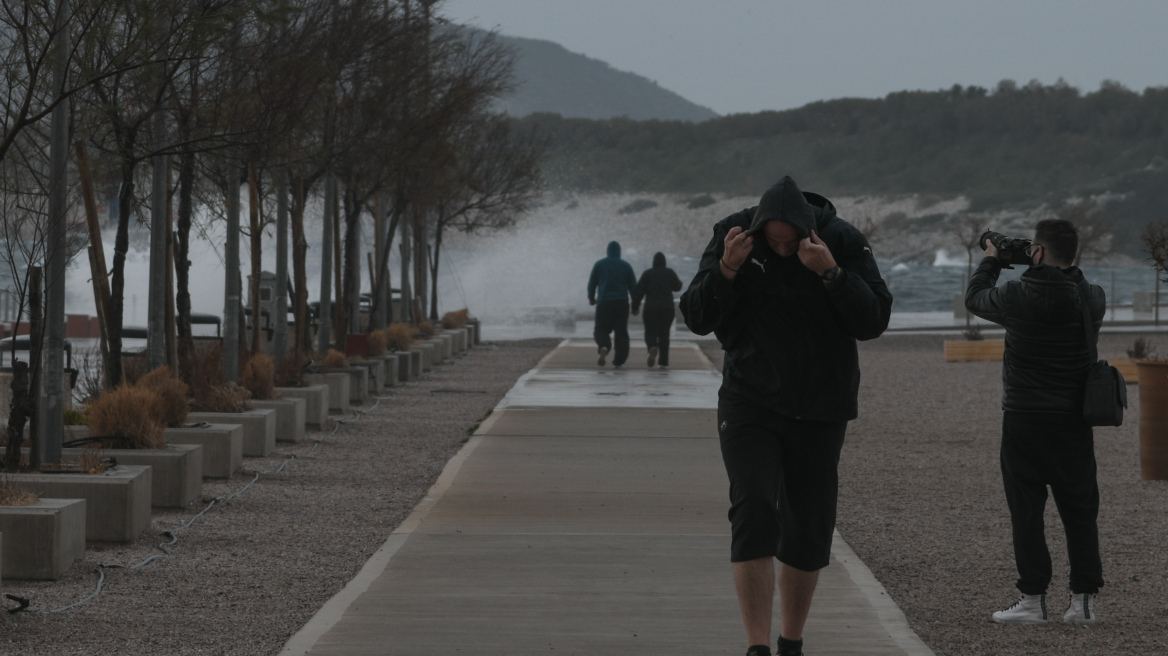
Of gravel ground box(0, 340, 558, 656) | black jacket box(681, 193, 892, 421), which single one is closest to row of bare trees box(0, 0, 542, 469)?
gravel ground box(0, 340, 558, 656)

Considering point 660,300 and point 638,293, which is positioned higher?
point 638,293

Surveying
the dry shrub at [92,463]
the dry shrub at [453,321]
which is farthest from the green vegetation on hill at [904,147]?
the dry shrub at [92,463]

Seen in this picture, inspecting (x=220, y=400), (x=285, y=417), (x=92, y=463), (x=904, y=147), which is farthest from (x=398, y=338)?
(x=904, y=147)

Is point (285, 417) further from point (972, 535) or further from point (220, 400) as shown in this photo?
point (972, 535)

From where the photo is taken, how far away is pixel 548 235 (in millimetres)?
152625

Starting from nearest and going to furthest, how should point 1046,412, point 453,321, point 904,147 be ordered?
1. point 1046,412
2. point 453,321
3. point 904,147

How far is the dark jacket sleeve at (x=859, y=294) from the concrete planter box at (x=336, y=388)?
11.2 metres

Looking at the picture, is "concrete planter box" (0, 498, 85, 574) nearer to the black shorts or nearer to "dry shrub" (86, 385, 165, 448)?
"dry shrub" (86, 385, 165, 448)

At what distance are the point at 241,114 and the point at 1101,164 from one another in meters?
146

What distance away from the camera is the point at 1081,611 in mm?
6305

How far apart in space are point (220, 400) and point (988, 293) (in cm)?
726

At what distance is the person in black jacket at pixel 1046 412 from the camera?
6.20 metres

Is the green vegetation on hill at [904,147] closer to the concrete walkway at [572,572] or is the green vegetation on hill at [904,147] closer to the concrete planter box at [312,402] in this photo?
the concrete planter box at [312,402]

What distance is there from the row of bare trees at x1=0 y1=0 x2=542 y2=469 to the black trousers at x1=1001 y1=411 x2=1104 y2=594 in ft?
14.5
